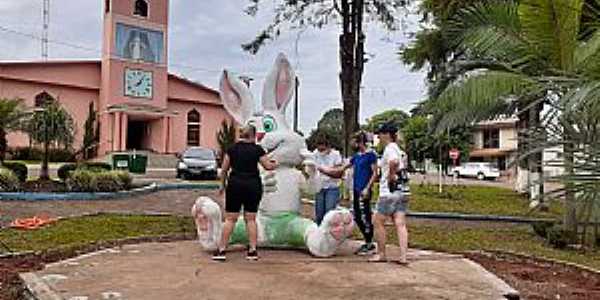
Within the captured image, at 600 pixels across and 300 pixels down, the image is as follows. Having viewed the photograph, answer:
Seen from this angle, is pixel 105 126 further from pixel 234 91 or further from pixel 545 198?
pixel 545 198

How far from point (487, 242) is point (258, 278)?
580 centimetres

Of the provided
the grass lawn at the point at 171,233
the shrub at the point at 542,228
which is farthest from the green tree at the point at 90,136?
the shrub at the point at 542,228

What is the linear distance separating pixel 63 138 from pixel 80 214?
6257 millimetres

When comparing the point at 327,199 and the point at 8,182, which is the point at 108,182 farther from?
the point at 327,199

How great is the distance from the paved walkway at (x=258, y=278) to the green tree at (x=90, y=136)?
1458 centimetres

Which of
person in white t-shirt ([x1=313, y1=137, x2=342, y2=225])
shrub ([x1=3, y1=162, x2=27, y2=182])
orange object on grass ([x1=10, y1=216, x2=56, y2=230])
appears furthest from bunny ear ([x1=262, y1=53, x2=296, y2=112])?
shrub ([x1=3, y1=162, x2=27, y2=182])

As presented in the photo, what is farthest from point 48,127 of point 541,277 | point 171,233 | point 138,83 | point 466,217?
point 138,83

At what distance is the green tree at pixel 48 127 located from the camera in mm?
17484

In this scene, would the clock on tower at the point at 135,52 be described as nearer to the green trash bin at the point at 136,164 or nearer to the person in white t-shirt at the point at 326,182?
the green trash bin at the point at 136,164

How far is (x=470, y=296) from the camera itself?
5973 millimetres

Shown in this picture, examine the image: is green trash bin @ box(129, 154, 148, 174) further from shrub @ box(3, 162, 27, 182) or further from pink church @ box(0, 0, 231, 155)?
shrub @ box(3, 162, 27, 182)

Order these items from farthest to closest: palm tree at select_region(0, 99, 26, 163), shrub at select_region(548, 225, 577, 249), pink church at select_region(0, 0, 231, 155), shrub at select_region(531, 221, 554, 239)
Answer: pink church at select_region(0, 0, 231, 155)
palm tree at select_region(0, 99, 26, 163)
shrub at select_region(531, 221, 554, 239)
shrub at select_region(548, 225, 577, 249)

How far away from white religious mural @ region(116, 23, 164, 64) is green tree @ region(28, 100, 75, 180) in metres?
17.7

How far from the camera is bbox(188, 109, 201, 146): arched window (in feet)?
132
